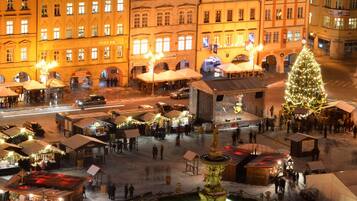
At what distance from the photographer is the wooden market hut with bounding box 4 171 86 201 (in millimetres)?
67938

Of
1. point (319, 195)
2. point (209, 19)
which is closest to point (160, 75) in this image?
point (209, 19)

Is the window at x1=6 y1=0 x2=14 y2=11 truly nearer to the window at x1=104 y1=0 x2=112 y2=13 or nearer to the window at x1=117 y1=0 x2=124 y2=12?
the window at x1=104 y1=0 x2=112 y2=13

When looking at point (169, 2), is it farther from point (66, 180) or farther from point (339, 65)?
point (66, 180)

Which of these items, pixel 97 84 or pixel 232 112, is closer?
pixel 232 112

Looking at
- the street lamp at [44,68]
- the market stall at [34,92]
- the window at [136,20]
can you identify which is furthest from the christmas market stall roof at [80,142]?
the window at [136,20]

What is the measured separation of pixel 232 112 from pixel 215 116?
341 cm

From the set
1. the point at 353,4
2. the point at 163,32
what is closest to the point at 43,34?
the point at 163,32

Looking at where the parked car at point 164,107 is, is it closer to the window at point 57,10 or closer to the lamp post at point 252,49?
the window at point 57,10

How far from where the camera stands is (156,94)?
105188 millimetres

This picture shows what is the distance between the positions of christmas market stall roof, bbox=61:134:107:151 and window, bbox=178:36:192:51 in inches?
1289

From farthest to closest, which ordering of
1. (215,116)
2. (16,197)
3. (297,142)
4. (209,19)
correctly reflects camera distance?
(209,19), (215,116), (297,142), (16,197)

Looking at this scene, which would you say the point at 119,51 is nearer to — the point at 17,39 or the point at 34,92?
the point at 17,39

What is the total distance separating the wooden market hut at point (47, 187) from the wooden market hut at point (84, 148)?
315 inches

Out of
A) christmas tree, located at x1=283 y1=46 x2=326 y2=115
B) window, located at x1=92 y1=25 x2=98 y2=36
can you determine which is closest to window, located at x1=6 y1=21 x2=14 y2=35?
window, located at x1=92 y1=25 x2=98 y2=36
